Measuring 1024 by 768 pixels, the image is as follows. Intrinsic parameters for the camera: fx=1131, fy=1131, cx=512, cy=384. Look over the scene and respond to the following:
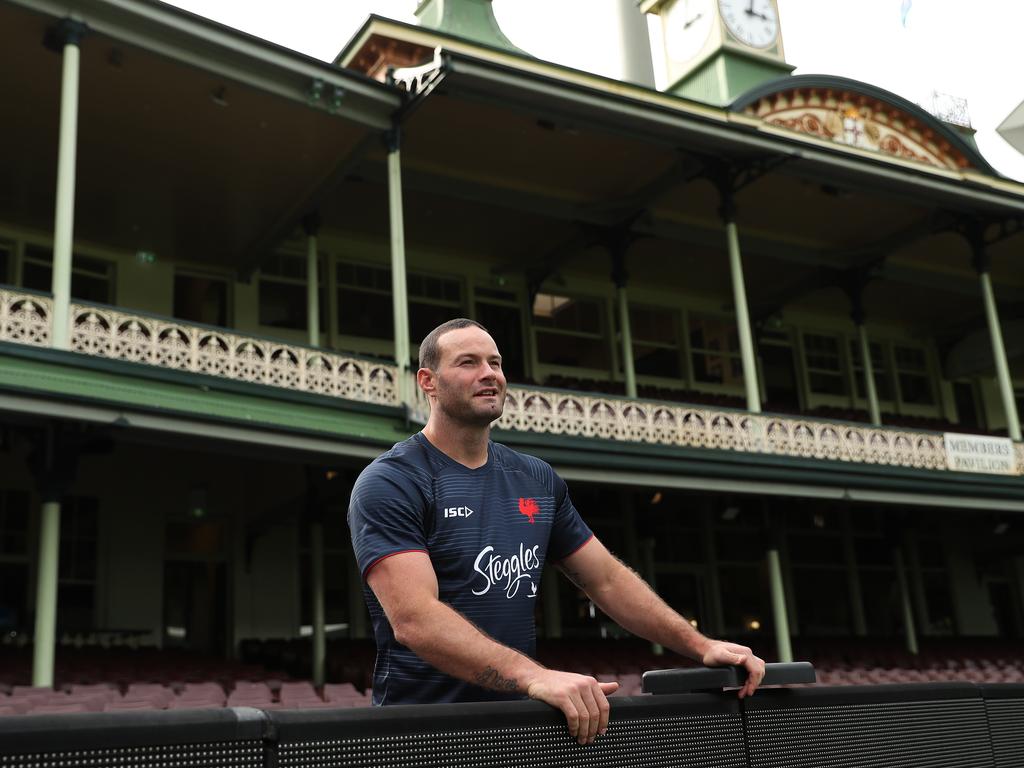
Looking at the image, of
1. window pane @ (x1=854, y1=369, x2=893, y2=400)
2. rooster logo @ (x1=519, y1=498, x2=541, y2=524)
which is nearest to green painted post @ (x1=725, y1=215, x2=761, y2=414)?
window pane @ (x1=854, y1=369, x2=893, y2=400)

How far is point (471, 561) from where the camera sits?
3.06 m

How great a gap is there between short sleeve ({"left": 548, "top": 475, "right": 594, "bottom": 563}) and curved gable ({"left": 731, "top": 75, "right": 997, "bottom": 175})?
17454 millimetres

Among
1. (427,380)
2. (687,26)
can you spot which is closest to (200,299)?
(687,26)

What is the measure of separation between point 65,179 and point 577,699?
37.9 feet

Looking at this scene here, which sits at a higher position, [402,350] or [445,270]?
[445,270]

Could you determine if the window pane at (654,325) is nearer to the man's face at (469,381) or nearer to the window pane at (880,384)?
the window pane at (880,384)

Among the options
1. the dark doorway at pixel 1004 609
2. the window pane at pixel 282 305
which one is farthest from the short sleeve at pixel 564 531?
the dark doorway at pixel 1004 609

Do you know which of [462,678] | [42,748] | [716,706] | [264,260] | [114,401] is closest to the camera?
[42,748]

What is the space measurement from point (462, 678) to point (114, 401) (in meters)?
10.1

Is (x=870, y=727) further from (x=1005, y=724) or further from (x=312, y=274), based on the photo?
(x=312, y=274)

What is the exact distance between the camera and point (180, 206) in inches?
707

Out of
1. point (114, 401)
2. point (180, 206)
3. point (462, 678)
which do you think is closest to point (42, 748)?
point (462, 678)

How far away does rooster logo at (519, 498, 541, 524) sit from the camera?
323 cm

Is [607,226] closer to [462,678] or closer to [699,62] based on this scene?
[699,62]
